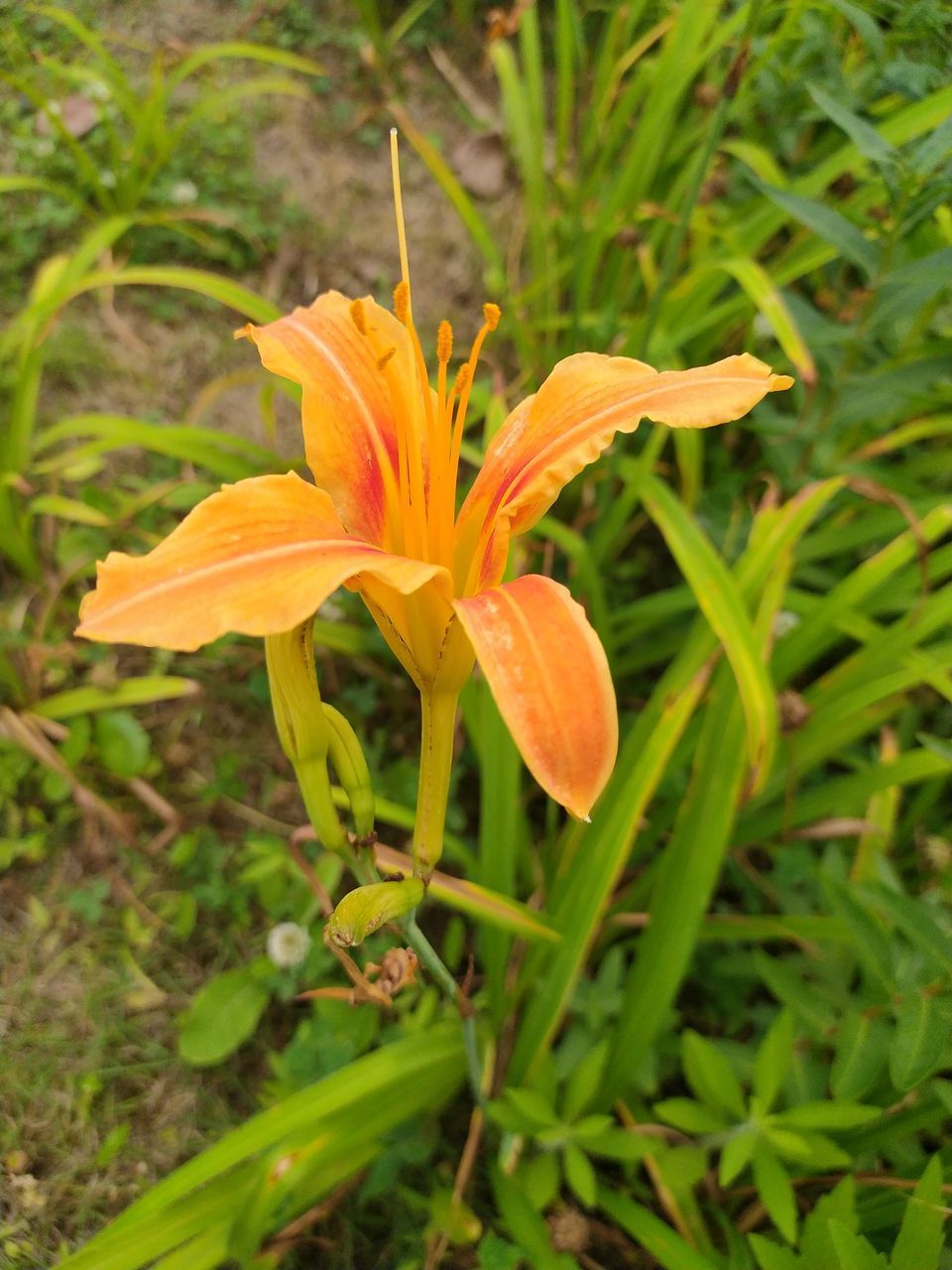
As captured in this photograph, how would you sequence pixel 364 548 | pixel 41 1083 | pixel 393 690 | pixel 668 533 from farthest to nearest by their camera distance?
pixel 393 690 → pixel 668 533 → pixel 41 1083 → pixel 364 548

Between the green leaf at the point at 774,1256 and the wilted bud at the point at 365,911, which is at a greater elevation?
the wilted bud at the point at 365,911

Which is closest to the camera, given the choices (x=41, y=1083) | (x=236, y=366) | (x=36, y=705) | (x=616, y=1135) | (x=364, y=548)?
(x=364, y=548)

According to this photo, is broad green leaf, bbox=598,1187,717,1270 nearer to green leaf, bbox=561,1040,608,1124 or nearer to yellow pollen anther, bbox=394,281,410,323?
green leaf, bbox=561,1040,608,1124

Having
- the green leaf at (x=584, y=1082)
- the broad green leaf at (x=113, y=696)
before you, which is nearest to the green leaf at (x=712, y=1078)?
the green leaf at (x=584, y=1082)

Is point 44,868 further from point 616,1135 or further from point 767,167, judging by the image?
point 767,167

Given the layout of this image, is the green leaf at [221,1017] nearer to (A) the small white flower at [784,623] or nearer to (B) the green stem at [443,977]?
(B) the green stem at [443,977]

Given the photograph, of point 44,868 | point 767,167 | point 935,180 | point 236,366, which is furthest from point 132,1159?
point 767,167
